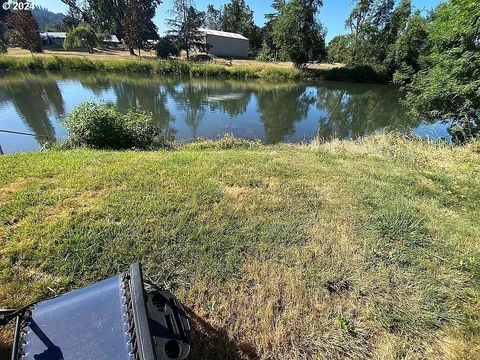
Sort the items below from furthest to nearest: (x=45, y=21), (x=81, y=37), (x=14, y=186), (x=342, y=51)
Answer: (x=45, y=21), (x=342, y=51), (x=81, y=37), (x=14, y=186)

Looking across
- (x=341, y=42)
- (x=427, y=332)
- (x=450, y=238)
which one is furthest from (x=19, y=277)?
(x=341, y=42)

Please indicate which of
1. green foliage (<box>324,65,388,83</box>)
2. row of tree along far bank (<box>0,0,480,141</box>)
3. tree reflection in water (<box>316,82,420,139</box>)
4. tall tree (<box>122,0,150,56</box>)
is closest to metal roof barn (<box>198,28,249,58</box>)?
row of tree along far bank (<box>0,0,480,141</box>)

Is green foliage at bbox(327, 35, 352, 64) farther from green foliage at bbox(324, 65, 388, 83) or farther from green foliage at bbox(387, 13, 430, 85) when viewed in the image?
green foliage at bbox(387, 13, 430, 85)

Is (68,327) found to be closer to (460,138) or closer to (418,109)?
(460,138)

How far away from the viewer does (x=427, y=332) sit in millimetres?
2330

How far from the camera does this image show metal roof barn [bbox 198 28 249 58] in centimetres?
4050

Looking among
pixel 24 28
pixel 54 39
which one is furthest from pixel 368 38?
pixel 54 39

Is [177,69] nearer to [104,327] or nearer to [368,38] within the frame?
[368,38]

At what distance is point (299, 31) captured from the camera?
30.7m

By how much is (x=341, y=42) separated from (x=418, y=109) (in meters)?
29.7

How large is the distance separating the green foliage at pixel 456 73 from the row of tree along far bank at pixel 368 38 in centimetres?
3

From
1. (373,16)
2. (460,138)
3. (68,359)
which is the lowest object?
(460,138)

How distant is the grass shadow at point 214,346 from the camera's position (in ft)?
6.85

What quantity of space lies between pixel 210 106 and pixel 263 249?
14.1 meters
